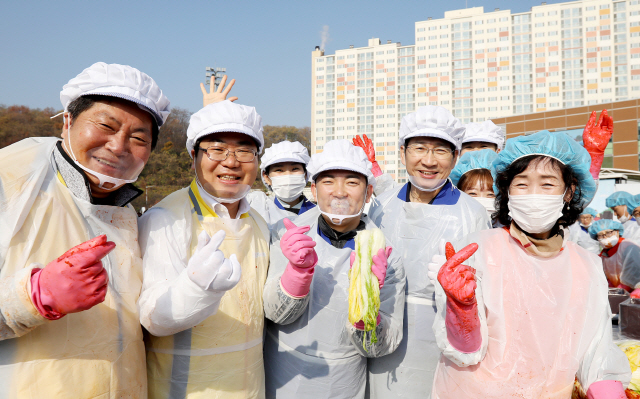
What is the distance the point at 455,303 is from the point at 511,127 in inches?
1475

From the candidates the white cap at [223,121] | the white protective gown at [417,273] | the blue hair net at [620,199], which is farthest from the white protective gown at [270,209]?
the blue hair net at [620,199]

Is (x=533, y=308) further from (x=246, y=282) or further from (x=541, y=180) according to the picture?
(x=246, y=282)

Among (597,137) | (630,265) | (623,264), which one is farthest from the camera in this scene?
(623,264)

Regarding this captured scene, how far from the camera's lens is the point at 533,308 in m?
2.07

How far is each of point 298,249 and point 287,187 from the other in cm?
292

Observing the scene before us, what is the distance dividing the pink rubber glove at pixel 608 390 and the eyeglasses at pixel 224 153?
224 cm

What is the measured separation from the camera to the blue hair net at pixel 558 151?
2.20 metres

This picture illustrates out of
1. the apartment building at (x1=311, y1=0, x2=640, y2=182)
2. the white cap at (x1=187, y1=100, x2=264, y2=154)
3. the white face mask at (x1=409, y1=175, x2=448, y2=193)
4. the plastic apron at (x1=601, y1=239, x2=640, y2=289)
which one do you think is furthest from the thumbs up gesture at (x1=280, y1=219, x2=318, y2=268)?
the apartment building at (x1=311, y1=0, x2=640, y2=182)

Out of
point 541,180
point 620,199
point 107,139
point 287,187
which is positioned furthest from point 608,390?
point 620,199

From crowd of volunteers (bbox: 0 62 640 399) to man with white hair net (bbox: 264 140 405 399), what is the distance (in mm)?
11

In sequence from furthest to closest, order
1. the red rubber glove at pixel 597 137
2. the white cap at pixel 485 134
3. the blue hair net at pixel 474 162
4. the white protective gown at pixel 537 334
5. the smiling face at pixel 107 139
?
the white cap at pixel 485 134, the blue hair net at pixel 474 162, the red rubber glove at pixel 597 137, the white protective gown at pixel 537 334, the smiling face at pixel 107 139

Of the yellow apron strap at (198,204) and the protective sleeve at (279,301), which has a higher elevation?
the yellow apron strap at (198,204)

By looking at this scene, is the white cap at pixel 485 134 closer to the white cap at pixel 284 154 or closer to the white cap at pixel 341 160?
the white cap at pixel 284 154

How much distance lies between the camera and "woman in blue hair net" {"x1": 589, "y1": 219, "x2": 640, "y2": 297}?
255 inches
